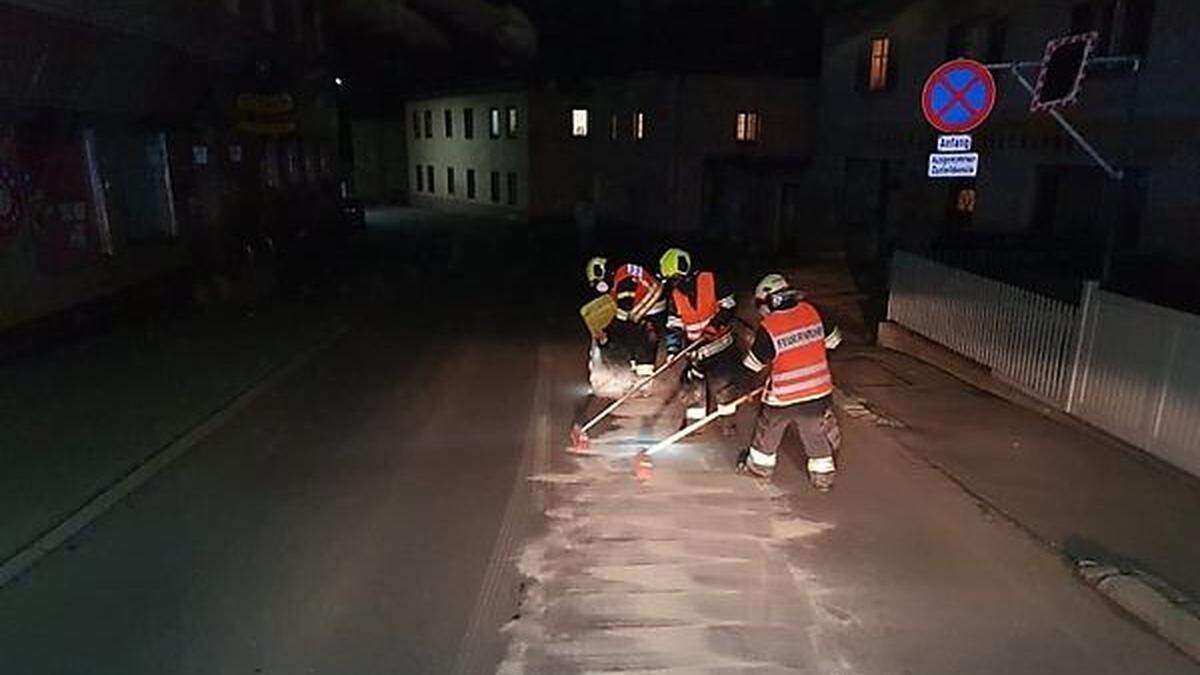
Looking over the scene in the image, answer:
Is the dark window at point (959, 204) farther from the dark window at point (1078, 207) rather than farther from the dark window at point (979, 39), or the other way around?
the dark window at point (979, 39)

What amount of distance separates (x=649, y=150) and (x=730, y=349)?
22.8 metres

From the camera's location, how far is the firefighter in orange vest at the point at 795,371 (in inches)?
239

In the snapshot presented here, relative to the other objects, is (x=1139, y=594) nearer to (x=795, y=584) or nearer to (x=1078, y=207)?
(x=795, y=584)

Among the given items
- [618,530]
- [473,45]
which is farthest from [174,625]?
[473,45]

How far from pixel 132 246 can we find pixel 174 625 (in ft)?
34.6

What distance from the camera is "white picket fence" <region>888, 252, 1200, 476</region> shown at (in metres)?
6.43

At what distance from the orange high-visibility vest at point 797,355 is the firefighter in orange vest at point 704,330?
1.43 metres

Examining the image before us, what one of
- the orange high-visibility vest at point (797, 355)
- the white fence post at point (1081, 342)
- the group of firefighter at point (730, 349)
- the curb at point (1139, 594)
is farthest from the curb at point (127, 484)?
the white fence post at point (1081, 342)

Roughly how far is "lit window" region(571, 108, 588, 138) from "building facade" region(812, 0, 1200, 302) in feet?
43.7

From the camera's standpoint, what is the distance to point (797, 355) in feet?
19.9

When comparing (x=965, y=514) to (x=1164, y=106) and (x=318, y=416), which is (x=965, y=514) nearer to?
(x=318, y=416)

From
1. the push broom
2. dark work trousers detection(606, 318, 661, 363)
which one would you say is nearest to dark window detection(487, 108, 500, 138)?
dark work trousers detection(606, 318, 661, 363)

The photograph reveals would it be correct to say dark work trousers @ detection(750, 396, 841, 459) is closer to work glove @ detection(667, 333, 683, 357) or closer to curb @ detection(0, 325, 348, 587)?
work glove @ detection(667, 333, 683, 357)

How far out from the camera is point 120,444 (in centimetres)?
747
